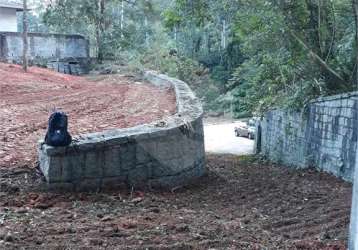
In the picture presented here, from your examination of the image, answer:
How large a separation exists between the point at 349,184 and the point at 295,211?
92.7 inches

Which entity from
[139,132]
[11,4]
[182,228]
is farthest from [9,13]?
[182,228]

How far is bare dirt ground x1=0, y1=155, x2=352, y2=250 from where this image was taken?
411 centimetres

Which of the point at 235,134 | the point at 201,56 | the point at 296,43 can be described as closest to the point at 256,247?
the point at 296,43

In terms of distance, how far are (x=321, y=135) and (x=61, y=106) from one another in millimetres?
5386

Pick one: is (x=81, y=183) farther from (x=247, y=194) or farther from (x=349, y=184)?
(x=349, y=184)

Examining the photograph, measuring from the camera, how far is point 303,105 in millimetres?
10719

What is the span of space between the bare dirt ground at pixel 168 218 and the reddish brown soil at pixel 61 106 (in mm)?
1130

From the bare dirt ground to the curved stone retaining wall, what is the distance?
0.19 meters

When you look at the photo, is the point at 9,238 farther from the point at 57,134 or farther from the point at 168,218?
the point at 57,134

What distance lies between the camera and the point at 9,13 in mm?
25969

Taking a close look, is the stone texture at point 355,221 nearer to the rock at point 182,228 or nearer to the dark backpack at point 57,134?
the rock at point 182,228

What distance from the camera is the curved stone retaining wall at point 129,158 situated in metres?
5.61

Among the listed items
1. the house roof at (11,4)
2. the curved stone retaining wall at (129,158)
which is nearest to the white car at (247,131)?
the house roof at (11,4)

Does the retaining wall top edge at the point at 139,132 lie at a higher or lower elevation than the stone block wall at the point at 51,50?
lower
